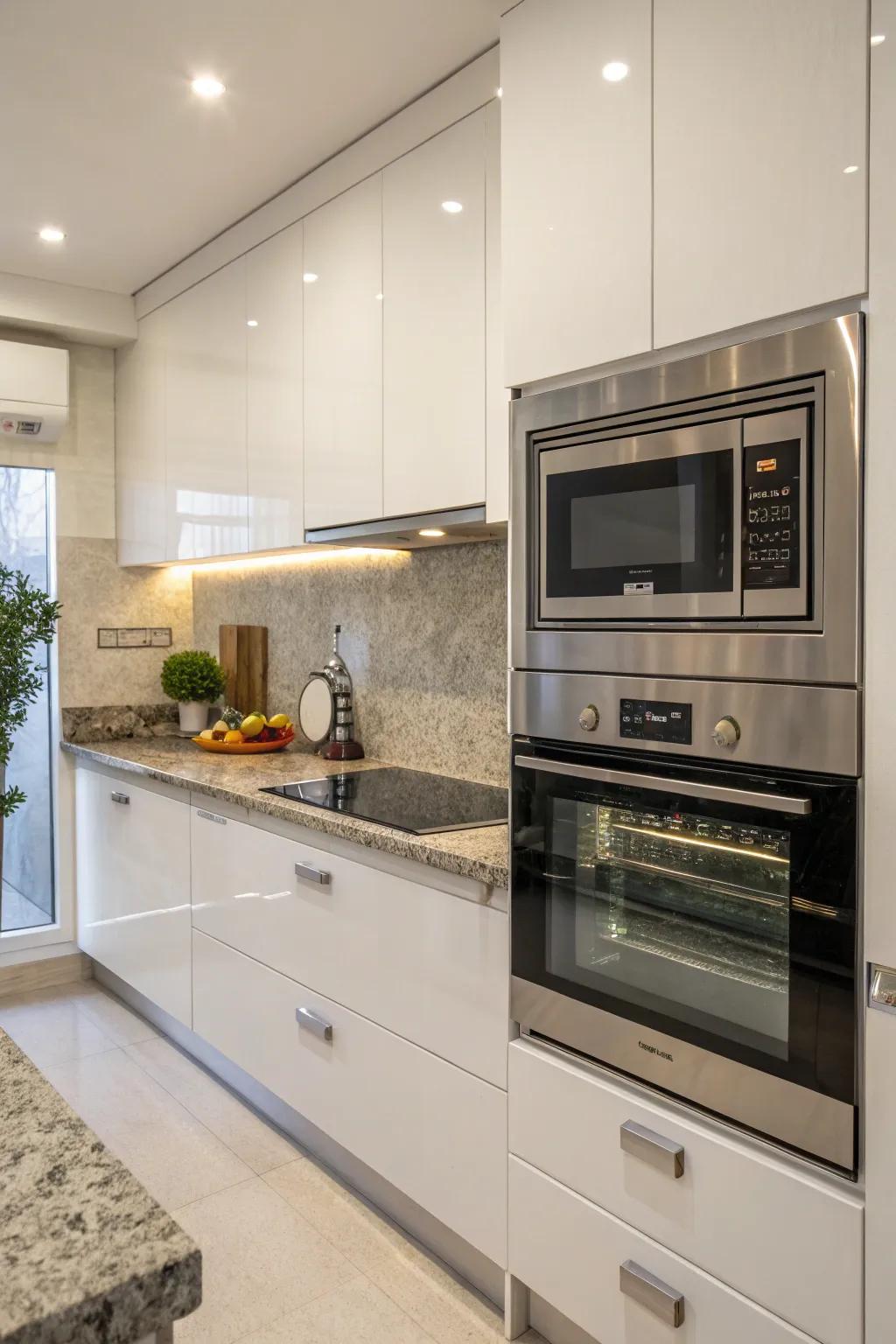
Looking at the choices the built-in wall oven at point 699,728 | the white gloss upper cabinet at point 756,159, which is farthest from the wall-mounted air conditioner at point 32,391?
the white gloss upper cabinet at point 756,159

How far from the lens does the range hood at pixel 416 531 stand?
87.3 inches

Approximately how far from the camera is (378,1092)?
6.95ft

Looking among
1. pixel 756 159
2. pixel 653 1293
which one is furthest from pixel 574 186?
pixel 653 1293

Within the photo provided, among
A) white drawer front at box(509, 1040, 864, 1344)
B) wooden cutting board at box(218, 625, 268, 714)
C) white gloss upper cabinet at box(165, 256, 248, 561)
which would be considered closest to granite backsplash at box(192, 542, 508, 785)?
wooden cutting board at box(218, 625, 268, 714)

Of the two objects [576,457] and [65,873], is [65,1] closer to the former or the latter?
[576,457]

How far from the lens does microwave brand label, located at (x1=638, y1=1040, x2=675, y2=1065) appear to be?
1497 mm

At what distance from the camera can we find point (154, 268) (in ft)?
11.1

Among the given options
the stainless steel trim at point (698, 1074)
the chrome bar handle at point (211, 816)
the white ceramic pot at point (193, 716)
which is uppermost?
the white ceramic pot at point (193, 716)

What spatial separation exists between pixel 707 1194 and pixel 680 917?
1.34 feet

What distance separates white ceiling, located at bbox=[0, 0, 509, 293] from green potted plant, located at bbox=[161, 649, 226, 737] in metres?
1.49

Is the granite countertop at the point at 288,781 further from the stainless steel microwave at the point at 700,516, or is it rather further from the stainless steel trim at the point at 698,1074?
the stainless steel microwave at the point at 700,516

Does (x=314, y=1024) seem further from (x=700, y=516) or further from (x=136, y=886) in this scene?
(x=700, y=516)

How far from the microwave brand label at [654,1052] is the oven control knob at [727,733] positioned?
0.50 m

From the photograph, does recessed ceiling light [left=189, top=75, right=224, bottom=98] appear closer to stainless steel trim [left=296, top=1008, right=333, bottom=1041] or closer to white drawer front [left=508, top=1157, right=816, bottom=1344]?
stainless steel trim [left=296, top=1008, right=333, bottom=1041]
